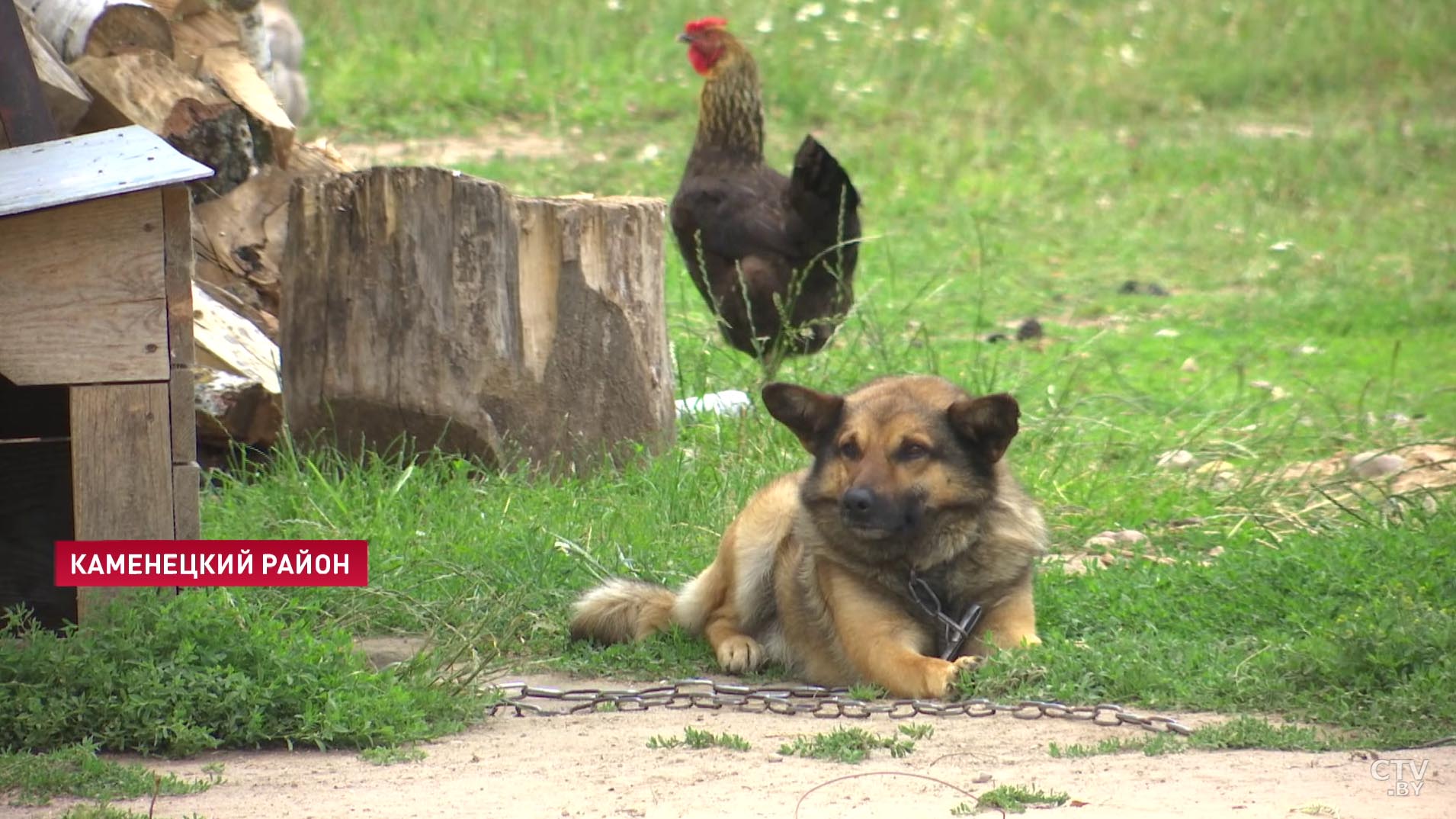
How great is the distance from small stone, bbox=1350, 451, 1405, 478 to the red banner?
460 cm

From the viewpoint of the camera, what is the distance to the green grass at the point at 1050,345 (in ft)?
15.8

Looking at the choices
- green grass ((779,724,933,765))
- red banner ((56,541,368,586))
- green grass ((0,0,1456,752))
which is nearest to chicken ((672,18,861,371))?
green grass ((0,0,1456,752))

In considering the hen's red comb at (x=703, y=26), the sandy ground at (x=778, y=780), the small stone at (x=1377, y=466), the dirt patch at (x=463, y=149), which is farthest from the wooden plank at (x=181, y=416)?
the dirt patch at (x=463, y=149)

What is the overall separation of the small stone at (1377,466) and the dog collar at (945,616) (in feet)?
10.7

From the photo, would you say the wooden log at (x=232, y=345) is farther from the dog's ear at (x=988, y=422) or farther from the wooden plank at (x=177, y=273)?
the dog's ear at (x=988, y=422)

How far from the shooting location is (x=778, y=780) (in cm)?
400

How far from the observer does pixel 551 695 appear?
4.97 meters

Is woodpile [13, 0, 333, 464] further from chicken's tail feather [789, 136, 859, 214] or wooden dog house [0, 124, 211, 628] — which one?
chicken's tail feather [789, 136, 859, 214]

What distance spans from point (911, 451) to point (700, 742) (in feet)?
3.94

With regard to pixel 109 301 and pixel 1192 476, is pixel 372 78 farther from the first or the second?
pixel 109 301

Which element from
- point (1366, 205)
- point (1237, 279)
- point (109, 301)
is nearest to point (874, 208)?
point (1237, 279)

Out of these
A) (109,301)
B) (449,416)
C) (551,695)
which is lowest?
(551,695)

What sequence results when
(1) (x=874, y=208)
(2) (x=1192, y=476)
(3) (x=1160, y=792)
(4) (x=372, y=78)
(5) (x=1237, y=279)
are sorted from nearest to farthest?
(3) (x=1160, y=792), (2) (x=1192, y=476), (5) (x=1237, y=279), (1) (x=874, y=208), (4) (x=372, y=78)

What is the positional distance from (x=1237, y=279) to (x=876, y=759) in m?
9.74
